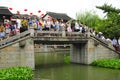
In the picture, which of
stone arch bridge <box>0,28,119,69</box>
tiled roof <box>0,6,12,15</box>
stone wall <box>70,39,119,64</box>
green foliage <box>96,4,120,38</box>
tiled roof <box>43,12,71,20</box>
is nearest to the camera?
stone arch bridge <box>0,28,119,69</box>

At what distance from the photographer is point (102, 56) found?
25562 millimetres

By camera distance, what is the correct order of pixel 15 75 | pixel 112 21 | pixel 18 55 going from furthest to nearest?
1. pixel 112 21
2. pixel 18 55
3. pixel 15 75

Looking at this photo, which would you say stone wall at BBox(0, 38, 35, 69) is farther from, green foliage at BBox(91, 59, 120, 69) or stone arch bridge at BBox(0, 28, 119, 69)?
green foliage at BBox(91, 59, 120, 69)

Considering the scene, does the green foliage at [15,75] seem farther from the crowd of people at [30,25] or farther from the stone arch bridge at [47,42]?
the crowd of people at [30,25]

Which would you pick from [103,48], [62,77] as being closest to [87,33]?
[103,48]

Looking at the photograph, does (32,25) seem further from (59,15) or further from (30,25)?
(59,15)

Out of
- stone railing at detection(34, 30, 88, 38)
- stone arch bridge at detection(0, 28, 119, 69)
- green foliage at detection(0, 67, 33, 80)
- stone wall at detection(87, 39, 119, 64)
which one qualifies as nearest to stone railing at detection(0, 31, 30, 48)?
stone arch bridge at detection(0, 28, 119, 69)

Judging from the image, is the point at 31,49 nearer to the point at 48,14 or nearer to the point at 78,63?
the point at 78,63

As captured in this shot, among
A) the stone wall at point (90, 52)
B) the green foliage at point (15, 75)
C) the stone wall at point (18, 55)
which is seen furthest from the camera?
the stone wall at point (90, 52)

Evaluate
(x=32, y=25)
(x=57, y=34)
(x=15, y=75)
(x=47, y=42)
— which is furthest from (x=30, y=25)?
(x=15, y=75)

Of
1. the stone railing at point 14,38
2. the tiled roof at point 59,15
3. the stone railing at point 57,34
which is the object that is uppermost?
the tiled roof at point 59,15

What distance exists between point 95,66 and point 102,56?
221 cm

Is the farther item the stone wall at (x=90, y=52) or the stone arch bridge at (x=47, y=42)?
the stone wall at (x=90, y=52)

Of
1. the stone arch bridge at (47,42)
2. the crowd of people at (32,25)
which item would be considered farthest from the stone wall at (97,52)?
the crowd of people at (32,25)
